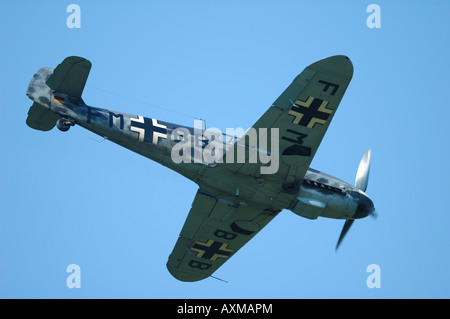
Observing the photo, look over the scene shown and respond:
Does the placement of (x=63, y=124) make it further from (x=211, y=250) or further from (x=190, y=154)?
(x=211, y=250)

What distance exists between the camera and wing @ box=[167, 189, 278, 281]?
16938 mm

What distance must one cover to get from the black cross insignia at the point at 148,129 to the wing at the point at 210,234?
1764 millimetres

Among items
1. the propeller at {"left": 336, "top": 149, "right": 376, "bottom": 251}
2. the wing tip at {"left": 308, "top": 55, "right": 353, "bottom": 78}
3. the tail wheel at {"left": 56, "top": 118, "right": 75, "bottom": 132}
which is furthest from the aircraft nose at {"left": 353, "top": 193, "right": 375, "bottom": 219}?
the tail wheel at {"left": 56, "top": 118, "right": 75, "bottom": 132}

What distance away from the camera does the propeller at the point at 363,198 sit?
1661cm

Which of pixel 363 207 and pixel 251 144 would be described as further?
pixel 363 207

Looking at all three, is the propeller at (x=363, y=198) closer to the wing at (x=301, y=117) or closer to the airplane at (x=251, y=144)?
the airplane at (x=251, y=144)

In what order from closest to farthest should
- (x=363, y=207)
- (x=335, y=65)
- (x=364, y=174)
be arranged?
(x=335, y=65) → (x=363, y=207) → (x=364, y=174)

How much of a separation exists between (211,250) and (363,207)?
4214 millimetres

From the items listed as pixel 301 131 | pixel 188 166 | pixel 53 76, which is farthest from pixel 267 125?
pixel 53 76

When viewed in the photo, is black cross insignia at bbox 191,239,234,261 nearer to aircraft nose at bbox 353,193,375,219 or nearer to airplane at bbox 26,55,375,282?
airplane at bbox 26,55,375,282

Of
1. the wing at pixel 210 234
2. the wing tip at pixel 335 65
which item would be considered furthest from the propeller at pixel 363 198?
the wing tip at pixel 335 65

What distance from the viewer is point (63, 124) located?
49.9 feet

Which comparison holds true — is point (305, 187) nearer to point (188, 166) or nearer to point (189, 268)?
point (188, 166)

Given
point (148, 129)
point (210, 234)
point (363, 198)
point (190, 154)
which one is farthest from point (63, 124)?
point (363, 198)
